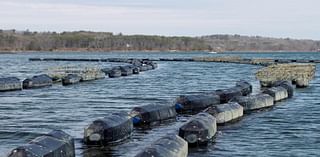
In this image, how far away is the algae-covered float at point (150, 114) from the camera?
47.7 m

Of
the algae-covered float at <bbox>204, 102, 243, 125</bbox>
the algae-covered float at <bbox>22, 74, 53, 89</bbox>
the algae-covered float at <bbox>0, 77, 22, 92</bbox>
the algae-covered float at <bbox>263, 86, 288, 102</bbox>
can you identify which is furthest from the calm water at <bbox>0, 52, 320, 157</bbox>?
the algae-covered float at <bbox>22, 74, 53, 89</bbox>

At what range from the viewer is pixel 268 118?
55219mm

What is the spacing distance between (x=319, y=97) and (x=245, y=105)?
23.8 metres

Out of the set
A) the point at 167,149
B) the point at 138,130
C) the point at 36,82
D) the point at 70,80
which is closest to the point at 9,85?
the point at 36,82

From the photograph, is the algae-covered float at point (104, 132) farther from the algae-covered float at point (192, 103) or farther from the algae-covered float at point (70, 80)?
the algae-covered float at point (70, 80)

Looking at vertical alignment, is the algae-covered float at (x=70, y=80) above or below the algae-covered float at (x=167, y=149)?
below

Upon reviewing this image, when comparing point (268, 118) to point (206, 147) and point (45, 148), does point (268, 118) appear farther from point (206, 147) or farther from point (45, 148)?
point (45, 148)

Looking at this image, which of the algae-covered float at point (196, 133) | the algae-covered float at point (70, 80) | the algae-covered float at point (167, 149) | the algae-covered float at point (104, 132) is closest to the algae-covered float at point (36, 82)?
the algae-covered float at point (70, 80)

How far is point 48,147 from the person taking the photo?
30.9 m

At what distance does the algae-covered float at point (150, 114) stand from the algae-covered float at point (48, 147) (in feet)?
45.7

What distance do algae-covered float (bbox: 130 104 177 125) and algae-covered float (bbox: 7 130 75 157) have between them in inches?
548

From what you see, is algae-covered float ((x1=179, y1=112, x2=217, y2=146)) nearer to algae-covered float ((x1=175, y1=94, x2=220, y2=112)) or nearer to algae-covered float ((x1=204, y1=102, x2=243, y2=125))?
algae-covered float ((x1=204, y1=102, x2=243, y2=125))

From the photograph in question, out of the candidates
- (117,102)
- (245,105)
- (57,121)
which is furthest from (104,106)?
(245,105)

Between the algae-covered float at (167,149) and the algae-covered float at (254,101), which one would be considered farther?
the algae-covered float at (254,101)
